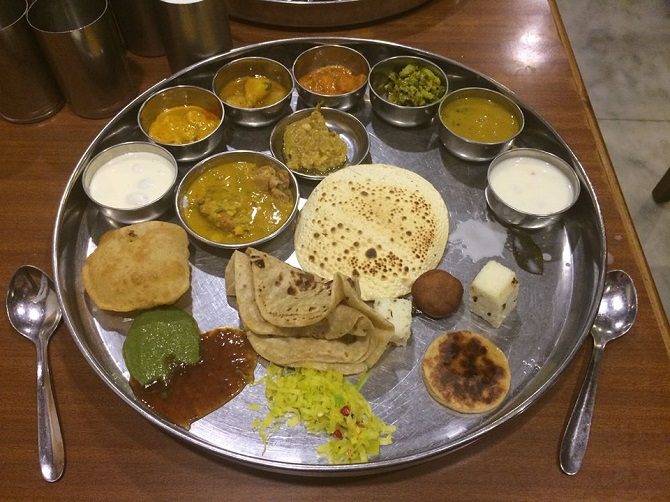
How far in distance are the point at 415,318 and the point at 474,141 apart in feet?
3.68

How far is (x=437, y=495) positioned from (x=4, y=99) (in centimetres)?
333

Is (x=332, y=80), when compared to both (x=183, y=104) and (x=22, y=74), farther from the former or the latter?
(x=22, y=74)

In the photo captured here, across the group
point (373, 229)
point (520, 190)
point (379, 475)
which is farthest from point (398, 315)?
point (520, 190)

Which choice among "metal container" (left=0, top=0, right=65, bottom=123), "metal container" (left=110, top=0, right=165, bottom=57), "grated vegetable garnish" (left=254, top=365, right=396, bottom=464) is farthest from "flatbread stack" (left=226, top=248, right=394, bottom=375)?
"metal container" (left=110, top=0, right=165, bottom=57)

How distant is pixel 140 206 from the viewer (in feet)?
9.43

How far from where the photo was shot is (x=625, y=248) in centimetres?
299

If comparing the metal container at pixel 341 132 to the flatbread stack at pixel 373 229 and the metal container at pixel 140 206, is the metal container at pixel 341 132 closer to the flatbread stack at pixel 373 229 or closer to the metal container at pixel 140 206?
the flatbread stack at pixel 373 229

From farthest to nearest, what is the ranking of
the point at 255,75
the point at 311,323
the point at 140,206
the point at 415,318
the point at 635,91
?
the point at 635,91 < the point at 255,75 < the point at 140,206 < the point at 415,318 < the point at 311,323

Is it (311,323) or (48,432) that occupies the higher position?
(311,323)

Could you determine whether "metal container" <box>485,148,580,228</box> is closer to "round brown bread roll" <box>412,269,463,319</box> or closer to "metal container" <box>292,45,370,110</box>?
"round brown bread roll" <box>412,269,463,319</box>

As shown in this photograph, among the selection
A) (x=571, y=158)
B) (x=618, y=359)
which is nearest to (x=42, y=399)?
(x=618, y=359)

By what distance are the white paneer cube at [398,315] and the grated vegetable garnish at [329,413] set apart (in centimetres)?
32

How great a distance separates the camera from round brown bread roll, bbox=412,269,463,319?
2652mm

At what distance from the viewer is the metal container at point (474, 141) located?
315 cm
